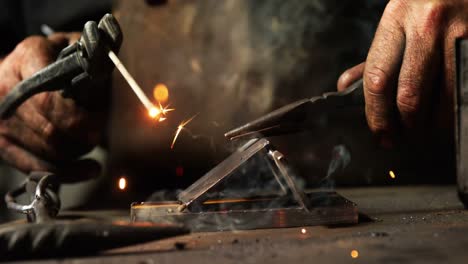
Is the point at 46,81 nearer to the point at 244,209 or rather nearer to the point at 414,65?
the point at 244,209

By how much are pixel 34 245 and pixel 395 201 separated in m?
1.64

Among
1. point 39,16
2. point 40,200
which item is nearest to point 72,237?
point 40,200

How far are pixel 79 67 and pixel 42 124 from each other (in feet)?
2.73

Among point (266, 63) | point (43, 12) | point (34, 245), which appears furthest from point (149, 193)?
point (34, 245)

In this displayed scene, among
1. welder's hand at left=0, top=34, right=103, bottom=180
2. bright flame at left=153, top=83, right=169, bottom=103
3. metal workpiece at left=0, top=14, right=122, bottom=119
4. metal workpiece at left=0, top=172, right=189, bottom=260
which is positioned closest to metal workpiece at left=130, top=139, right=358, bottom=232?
metal workpiece at left=0, top=172, right=189, bottom=260

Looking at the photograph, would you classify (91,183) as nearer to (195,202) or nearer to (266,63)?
(266,63)

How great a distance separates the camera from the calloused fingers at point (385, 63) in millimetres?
1952

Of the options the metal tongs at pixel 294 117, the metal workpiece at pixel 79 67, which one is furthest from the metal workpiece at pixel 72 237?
the metal workpiece at pixel 79 67

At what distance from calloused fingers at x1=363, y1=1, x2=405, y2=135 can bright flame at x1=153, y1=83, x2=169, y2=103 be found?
4.40ft

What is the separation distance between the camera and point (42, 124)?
2721mm

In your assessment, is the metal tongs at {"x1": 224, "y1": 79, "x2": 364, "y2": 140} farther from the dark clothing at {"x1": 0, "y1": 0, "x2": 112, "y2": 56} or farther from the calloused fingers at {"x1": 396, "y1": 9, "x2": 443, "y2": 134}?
the dark clothing at {"x1": 0, "y1": 0, "x2": 112, "y2": 56}

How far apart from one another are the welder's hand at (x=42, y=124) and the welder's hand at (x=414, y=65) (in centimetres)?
157

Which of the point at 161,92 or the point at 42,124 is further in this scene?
the point at 161,92

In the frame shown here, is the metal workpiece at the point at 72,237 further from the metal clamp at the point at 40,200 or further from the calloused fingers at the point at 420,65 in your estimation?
the calloused fingers at the point at 420,65
